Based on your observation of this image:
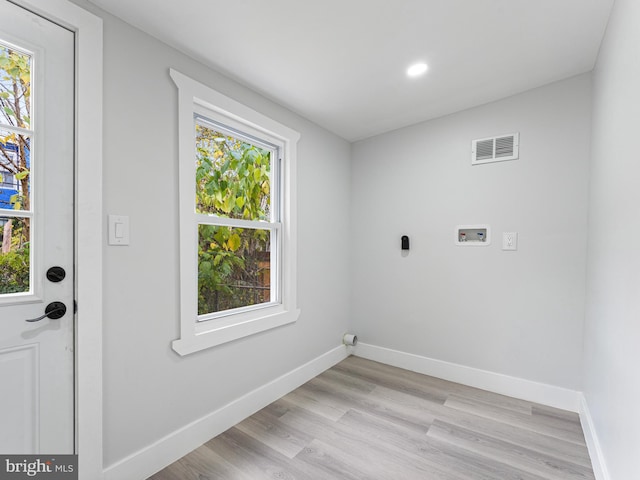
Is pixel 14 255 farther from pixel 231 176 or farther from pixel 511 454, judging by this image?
pixel 511 454

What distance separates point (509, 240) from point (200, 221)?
7.52 feet

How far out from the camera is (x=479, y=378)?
2.58 metres

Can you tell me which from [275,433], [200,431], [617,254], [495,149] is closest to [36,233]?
[200,431]

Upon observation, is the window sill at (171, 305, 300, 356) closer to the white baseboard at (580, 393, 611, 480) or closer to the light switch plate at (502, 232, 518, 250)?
the light switch plate at (502, 232, 518, 250)

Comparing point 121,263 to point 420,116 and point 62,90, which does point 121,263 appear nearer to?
point 62,90

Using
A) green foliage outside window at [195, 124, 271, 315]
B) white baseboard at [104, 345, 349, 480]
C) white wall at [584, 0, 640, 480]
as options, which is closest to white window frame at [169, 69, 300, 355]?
green foliage outside window at [195, 124, 271, 315]

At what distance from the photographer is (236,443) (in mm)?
1877

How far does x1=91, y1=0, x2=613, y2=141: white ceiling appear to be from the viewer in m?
1.53

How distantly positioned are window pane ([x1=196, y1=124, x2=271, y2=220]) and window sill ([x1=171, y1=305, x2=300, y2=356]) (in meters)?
0.73

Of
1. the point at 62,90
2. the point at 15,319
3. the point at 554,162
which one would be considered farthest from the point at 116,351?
the point at 554,162

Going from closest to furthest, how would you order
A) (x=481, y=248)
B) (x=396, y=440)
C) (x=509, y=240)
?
1. (x=396, y=440)
2. (x=509, y=240)
3. (x=481, y=248)

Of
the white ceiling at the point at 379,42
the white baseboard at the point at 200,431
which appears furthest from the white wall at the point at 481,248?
the white baseboard at the point at 200,431

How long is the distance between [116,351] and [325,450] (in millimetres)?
1275

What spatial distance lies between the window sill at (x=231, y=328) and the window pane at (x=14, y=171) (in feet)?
3.18
